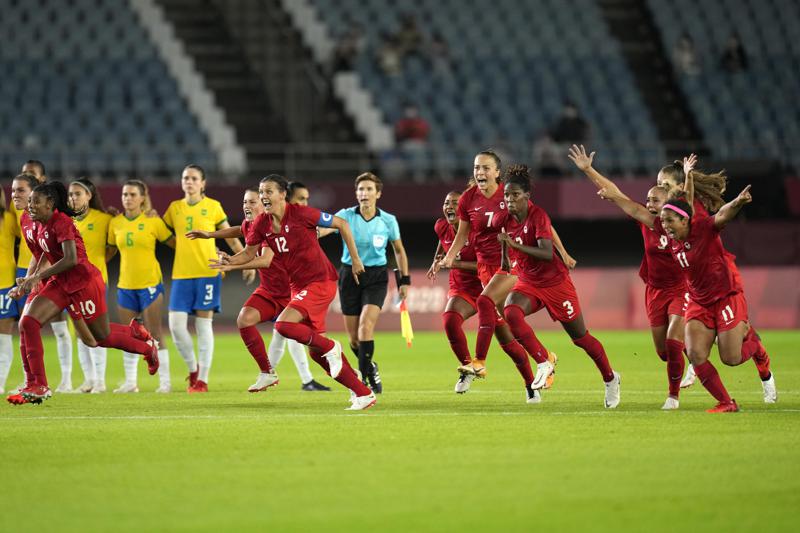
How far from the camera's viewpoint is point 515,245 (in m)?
12.1

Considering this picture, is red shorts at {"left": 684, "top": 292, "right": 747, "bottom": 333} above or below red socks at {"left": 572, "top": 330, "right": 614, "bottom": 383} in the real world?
above

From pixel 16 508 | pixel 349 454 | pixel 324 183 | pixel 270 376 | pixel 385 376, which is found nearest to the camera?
pixel 16 508

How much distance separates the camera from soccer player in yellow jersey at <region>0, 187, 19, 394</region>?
14789 mm

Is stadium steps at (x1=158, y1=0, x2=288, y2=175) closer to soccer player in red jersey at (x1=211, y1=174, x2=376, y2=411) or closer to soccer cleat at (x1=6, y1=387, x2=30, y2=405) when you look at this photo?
soccer player in red jersey at (x1=211, y1=174, x2=376, y2=411)

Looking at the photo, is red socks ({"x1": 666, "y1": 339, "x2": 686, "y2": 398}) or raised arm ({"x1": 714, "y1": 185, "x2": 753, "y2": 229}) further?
red socks ({"x1": 666, "y1": 339, "x2": 686, "y2": 398})

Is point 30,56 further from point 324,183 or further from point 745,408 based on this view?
point 745,408

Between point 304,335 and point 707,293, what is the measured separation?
11.7 feet

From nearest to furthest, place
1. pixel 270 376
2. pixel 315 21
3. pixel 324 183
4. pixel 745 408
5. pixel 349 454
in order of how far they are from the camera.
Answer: pixel 349 454 < pixel 745 408 < pixel 270 376 < pixel 324 183 < pixel 315 21

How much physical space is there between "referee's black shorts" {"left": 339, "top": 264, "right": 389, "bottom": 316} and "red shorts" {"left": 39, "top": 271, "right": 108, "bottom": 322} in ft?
9.11

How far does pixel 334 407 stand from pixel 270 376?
4.61ft

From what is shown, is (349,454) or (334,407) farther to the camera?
(334,407)

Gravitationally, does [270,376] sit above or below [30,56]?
below

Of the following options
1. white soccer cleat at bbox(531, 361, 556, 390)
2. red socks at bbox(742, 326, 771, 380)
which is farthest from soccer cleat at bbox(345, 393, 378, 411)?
red socks at bbox(742, 326, 771, 380)

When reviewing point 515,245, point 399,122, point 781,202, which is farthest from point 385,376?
point 781,202
